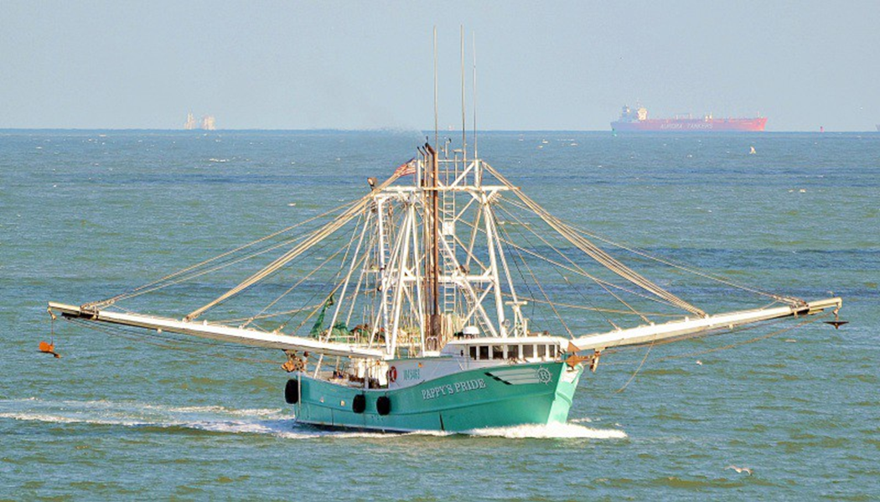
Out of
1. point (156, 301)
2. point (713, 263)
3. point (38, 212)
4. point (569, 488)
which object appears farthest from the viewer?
point (38, 212)

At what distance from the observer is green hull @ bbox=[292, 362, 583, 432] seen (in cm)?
5941

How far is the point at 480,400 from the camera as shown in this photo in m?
60.2

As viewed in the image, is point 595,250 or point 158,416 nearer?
point 595,250

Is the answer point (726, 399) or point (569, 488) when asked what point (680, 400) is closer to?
point (726, 399)

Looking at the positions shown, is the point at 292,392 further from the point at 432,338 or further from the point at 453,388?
the point at 453,388

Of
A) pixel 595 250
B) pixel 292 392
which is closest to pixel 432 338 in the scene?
pixel 292 392

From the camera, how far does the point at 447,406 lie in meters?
60.8

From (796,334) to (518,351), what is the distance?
30.5m

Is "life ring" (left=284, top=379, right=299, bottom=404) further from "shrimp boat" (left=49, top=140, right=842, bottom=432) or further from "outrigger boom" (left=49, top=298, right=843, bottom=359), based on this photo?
"outrigger boom" (left=49, top=298, right=843, bottom=359)

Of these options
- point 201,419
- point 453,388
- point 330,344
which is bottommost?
point 201,419

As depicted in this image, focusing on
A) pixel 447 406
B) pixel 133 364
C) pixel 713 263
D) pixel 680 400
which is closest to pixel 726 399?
pixel 680 400

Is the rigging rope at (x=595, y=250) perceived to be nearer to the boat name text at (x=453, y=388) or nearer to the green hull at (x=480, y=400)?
the green hull at (x=480, y=400)

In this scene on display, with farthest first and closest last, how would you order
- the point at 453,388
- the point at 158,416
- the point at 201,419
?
the point at 158,416 < the point at 201,419 < the point at 453,388

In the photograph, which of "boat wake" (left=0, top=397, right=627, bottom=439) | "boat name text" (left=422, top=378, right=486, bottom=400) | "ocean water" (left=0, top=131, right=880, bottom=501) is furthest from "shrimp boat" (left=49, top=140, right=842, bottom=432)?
"ocean water" (left=0, top=131, right=880, bottom=501)
